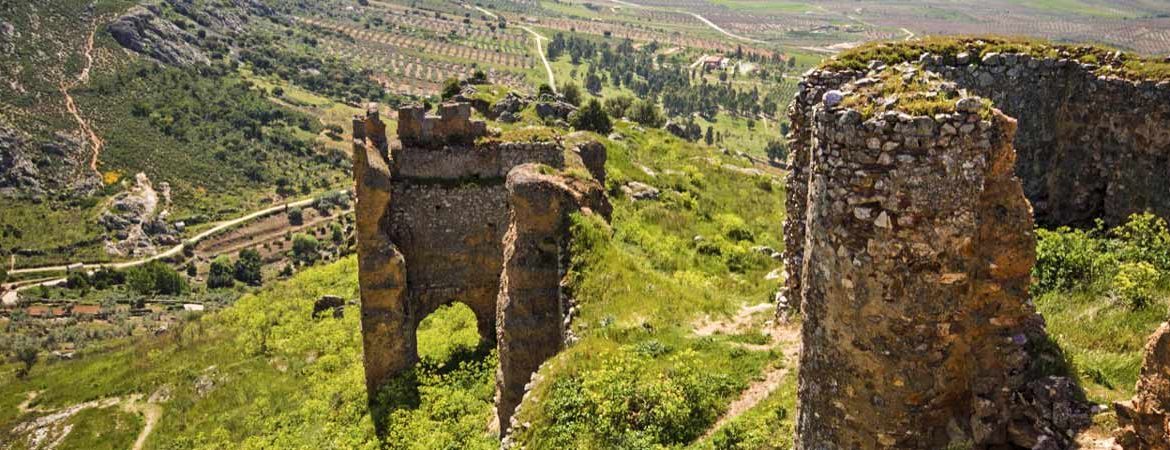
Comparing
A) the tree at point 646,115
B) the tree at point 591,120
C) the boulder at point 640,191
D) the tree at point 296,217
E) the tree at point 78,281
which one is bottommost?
the tree at point 78,281

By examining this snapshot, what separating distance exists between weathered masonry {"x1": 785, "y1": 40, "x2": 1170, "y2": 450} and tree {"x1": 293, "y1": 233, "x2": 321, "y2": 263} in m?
93.4

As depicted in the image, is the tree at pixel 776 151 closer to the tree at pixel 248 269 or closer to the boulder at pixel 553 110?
the boulder at pixel 553 110

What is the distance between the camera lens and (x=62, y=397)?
1884 inches

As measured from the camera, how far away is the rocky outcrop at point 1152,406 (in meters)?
6.21

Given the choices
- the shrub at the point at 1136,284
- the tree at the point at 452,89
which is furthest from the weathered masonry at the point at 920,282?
the tree at the point at 452,89

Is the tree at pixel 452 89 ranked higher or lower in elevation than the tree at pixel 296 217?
higher

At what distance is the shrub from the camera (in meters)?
10.5

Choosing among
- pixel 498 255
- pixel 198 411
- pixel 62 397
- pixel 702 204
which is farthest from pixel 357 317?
pixel 62 397

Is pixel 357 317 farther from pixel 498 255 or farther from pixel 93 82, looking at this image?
pixel 93 82

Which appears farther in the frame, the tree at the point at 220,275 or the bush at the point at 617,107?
the tree at the point at 220,275

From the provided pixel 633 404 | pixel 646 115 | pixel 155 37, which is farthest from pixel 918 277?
pixel 155 37

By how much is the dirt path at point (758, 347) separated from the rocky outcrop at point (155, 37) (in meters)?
147

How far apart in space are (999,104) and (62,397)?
53133mm

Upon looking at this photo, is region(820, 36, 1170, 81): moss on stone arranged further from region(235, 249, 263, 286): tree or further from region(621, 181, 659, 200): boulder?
region(235, 249, 263, 286): tree
